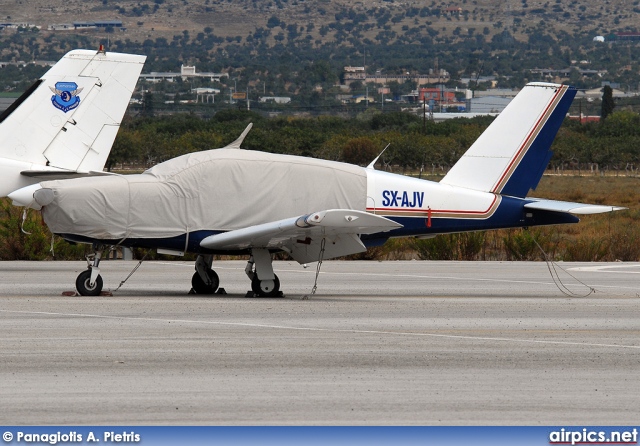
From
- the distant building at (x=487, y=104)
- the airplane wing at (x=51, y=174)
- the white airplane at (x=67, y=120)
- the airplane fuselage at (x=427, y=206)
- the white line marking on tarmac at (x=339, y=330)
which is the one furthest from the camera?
the distant building at (x=487, y=104)

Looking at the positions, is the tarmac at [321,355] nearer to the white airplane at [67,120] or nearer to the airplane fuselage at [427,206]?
the airplane fuselage at [427,206]

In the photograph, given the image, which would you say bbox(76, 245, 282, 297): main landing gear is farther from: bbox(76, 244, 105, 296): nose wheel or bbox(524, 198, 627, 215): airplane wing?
bbox(524, 198, 627, 215): airplane wing

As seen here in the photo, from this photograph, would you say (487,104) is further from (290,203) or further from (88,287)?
(88,287)

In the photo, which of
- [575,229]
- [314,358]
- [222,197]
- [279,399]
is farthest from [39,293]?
[575,229]

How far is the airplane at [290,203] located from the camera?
566 inches

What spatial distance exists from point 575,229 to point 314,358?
24.6 metres

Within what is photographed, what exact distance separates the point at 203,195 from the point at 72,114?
6.12 m

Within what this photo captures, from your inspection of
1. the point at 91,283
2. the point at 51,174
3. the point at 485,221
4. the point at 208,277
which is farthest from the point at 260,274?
the point at 51,174

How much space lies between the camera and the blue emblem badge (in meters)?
20.0

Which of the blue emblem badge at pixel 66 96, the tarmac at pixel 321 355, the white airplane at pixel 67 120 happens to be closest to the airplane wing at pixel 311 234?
the tarmac at pixel 321 355

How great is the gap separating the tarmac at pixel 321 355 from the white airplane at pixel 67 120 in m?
3.07

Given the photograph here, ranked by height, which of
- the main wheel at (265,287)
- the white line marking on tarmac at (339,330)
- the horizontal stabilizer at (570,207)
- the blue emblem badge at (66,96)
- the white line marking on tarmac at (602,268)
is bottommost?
the white line marking on tarmac at (602,268)

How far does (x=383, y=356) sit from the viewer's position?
35.0 feet

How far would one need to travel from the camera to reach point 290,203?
15.2 metres
